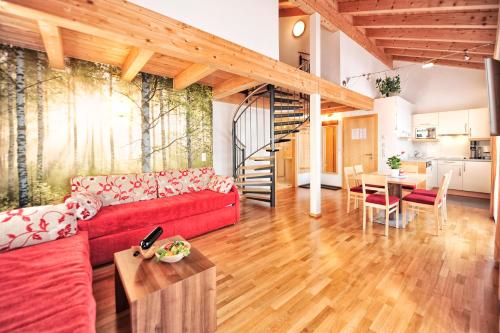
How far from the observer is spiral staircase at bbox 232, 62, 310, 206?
475cm

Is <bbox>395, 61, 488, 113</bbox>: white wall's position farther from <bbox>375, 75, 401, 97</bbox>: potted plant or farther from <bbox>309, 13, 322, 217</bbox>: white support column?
<bbox>309, 13, 322, 217</bbox>: white support column

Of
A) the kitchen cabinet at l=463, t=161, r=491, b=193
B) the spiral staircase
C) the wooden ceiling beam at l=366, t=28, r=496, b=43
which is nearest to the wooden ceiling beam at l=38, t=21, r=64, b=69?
the spiral staircase

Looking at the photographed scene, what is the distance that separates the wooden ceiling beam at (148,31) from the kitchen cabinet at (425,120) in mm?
4992

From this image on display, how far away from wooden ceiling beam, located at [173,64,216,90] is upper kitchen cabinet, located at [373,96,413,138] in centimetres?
A: 475

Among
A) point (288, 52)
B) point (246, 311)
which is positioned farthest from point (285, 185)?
point (246, 311)

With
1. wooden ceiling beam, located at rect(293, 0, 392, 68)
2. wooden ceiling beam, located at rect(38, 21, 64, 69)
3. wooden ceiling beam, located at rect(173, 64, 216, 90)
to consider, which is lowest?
wooden ceiling beam, located at rect(38, 21, 64, 69)

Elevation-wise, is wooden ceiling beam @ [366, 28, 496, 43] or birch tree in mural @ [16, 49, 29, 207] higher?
wooden ceiling beam @ [366, 28, 496, 43]

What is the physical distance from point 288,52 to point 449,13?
3.86 metres

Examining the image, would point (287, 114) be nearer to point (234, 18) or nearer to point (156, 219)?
point (234, 18)

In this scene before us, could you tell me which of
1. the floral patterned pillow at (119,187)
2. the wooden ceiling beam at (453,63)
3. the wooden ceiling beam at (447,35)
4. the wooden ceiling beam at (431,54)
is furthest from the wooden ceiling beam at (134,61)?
the wooden ceiling beam at (453,63)

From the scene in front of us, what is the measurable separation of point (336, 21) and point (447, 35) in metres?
2.08

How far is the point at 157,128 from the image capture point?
12.9 ft

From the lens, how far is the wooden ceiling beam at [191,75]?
3079 mm

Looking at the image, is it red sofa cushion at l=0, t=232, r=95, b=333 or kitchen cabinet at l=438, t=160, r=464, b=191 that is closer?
red sofa cushion at l=0, t=232, r=95, b=333
